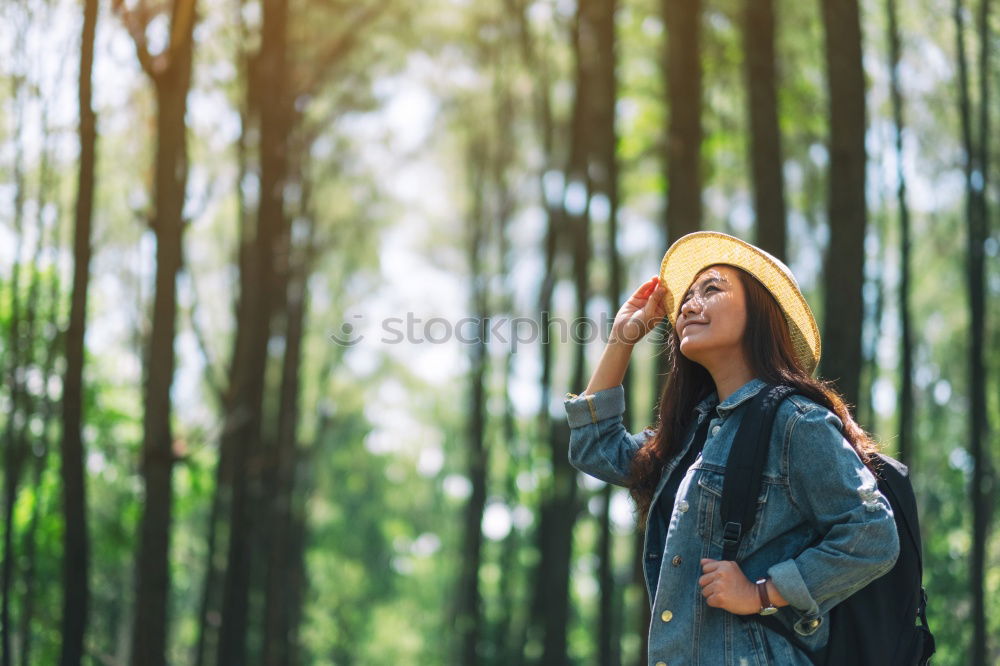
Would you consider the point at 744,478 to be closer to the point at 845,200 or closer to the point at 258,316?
the point at 845,200

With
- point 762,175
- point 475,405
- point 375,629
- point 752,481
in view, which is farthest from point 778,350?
point 375,629

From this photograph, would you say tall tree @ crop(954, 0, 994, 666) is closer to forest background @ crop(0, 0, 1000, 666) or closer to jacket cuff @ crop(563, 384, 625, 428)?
forest background @ crop(0, 0, 1000, 666)

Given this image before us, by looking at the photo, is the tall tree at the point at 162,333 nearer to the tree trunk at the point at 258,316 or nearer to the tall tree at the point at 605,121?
the tree trunk at the point at 258,316

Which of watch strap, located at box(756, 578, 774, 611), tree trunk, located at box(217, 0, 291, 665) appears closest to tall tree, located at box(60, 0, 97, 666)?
tree trunk, located at box(217, 0, 291, 665)

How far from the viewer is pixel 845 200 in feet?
24.0

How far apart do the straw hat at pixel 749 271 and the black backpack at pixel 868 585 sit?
0.40m

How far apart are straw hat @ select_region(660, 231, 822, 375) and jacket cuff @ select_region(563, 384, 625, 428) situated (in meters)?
0.30

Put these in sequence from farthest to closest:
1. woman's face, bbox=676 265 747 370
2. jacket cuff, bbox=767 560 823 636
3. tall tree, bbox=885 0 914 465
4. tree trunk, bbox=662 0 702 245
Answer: tall tree, bbox=885 0 914 465 < tree trunk, bbox=662 0 702 245 < woman's face, bbox=676 265 747 370 < jacket cuff, bbox=767 560 823 636

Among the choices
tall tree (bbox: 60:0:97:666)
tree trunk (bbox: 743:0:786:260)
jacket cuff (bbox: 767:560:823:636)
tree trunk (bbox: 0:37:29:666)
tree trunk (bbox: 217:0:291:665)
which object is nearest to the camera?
jacket cuff (bbox: 767:560:823:636)

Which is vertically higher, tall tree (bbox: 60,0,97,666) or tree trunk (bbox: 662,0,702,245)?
tree trunk (bbox: 662,0,702,245)

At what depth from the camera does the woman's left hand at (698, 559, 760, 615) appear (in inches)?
109

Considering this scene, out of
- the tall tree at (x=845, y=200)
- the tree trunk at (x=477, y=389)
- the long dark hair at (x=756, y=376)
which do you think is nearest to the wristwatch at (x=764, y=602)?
the long dark hair at (x=756, y=376)

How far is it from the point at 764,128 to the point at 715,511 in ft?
22.2

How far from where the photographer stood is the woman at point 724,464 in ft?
9.03
